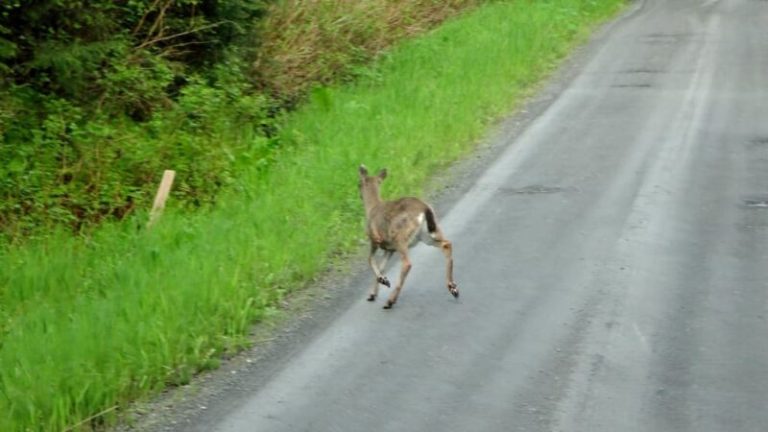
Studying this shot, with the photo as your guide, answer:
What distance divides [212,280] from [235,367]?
1174 mm

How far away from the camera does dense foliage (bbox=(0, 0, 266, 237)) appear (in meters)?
13.8

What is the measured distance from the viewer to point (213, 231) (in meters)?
11.3

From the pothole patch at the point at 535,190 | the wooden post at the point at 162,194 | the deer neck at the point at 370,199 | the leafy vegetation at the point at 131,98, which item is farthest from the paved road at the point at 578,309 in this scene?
the leafy vegetation at the point at 131,98

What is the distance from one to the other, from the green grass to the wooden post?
181mm

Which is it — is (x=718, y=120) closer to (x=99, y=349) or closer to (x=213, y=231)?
(x=213, y=231)

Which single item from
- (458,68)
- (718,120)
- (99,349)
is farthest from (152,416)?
(458,68)

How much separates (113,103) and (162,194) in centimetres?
326

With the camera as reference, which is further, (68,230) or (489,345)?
(68,230)

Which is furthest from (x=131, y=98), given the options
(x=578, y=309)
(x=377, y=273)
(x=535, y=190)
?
(x=578, y=309)

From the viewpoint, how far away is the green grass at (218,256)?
8.23m

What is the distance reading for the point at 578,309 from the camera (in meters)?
9.67

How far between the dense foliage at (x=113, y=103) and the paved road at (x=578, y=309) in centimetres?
280

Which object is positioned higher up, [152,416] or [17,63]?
[17,63]

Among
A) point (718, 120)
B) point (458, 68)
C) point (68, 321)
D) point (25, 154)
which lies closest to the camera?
point (68, 321)
